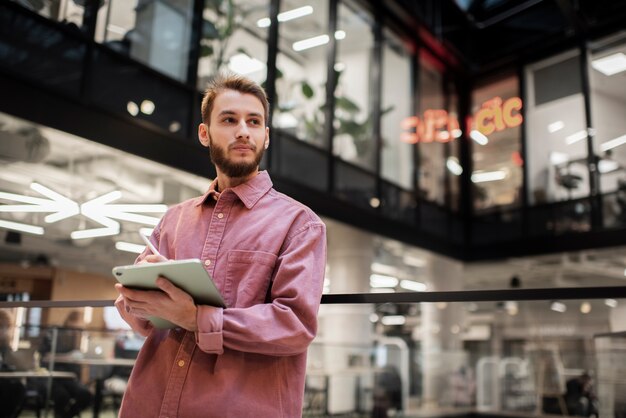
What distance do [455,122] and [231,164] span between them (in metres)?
14.0

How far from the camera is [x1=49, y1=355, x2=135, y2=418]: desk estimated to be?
177 inches

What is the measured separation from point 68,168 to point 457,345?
10033 mm

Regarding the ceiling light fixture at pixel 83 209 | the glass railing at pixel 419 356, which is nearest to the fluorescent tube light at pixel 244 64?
the ceiling light fixture at pixel 83 209

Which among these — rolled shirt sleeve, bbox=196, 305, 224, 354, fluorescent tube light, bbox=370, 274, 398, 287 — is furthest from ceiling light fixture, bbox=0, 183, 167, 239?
rolled shirt sleeve, bbox=196, 305, 224, 354

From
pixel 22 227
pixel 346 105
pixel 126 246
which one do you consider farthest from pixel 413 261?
pixel 22 227

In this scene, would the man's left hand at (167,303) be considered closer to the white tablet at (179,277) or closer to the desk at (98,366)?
the white tablet at (179,277)

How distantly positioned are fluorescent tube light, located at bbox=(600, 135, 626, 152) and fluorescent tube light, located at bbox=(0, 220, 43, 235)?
10.8m

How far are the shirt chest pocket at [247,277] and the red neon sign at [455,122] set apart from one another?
11.7 m

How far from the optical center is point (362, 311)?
10805 millimetres

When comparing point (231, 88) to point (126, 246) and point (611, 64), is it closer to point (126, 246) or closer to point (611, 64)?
point (126, 246)

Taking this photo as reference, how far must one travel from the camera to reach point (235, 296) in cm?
140

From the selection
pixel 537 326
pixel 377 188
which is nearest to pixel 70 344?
pixel 377 188

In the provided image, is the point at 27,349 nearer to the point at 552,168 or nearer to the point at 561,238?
the point at 561,238

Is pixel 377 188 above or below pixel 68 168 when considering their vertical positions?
above
